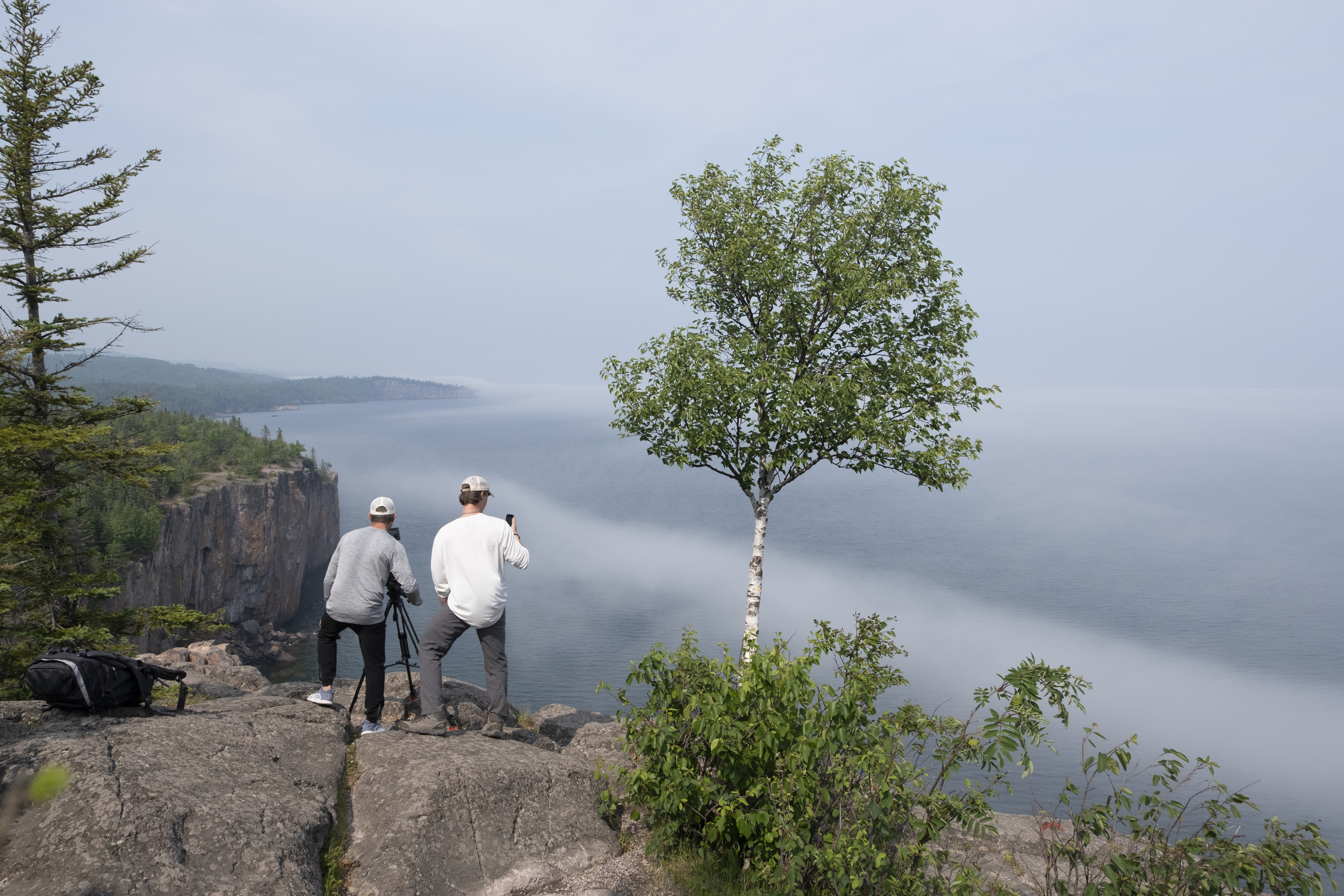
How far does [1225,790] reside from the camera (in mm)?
4289

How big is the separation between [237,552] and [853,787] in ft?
317

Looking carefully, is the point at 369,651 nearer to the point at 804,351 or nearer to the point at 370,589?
the point at 370,589

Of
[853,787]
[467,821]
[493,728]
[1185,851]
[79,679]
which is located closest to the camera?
[1185,851]

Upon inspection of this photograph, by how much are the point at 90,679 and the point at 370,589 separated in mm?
2402

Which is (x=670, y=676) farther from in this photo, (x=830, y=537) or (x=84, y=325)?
(x=830, y=537)

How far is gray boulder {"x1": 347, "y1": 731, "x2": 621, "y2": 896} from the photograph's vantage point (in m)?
5.79

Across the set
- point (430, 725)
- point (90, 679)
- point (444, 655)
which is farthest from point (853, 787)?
point (90, 679)

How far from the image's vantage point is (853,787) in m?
5.71

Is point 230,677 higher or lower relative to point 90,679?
lower

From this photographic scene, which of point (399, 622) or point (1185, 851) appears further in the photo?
point (399, 622)

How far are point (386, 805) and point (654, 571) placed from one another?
12314 cm

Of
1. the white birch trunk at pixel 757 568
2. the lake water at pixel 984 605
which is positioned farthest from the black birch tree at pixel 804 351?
the lake water at pixel 984 605

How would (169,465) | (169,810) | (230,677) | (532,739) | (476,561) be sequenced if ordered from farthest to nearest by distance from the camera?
1. (169,465)
2. (230,677)
3. (532,739)
4. (476,561)
5. (169,810)

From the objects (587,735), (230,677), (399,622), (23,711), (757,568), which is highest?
(399,622)
